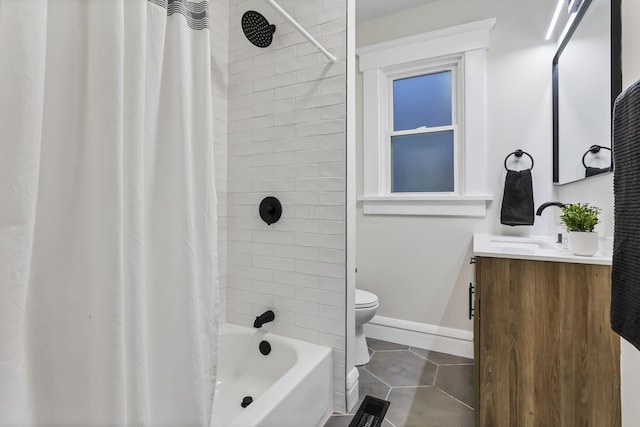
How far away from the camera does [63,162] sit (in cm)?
59

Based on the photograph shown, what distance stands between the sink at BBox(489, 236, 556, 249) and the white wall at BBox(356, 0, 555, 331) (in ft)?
0.49

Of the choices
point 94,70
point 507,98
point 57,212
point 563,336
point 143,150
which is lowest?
point 563,336

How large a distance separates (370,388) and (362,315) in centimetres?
41

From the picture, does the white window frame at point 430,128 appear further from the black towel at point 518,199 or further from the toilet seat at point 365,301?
the toilet seat at point 365,301

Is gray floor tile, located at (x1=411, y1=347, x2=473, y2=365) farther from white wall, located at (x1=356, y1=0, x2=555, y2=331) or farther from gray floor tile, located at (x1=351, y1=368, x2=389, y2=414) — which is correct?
gray floor tile, located at (x1=351, y1=368, x2=389, y2=414)

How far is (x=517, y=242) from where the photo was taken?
6.21ft

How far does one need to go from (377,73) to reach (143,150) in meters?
2.23

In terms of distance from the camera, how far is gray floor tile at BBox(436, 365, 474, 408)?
175cm

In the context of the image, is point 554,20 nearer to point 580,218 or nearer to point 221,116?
point 580,218

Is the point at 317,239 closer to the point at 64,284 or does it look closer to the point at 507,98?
the point at 64,284

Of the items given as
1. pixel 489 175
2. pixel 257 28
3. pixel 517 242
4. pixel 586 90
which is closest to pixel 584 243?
pixel 517 242

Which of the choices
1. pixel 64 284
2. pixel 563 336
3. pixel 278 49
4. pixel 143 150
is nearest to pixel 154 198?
pixel 143 150

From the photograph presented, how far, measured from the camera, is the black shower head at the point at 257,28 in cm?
154

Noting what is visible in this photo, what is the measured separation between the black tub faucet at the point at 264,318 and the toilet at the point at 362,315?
1.85 feet
